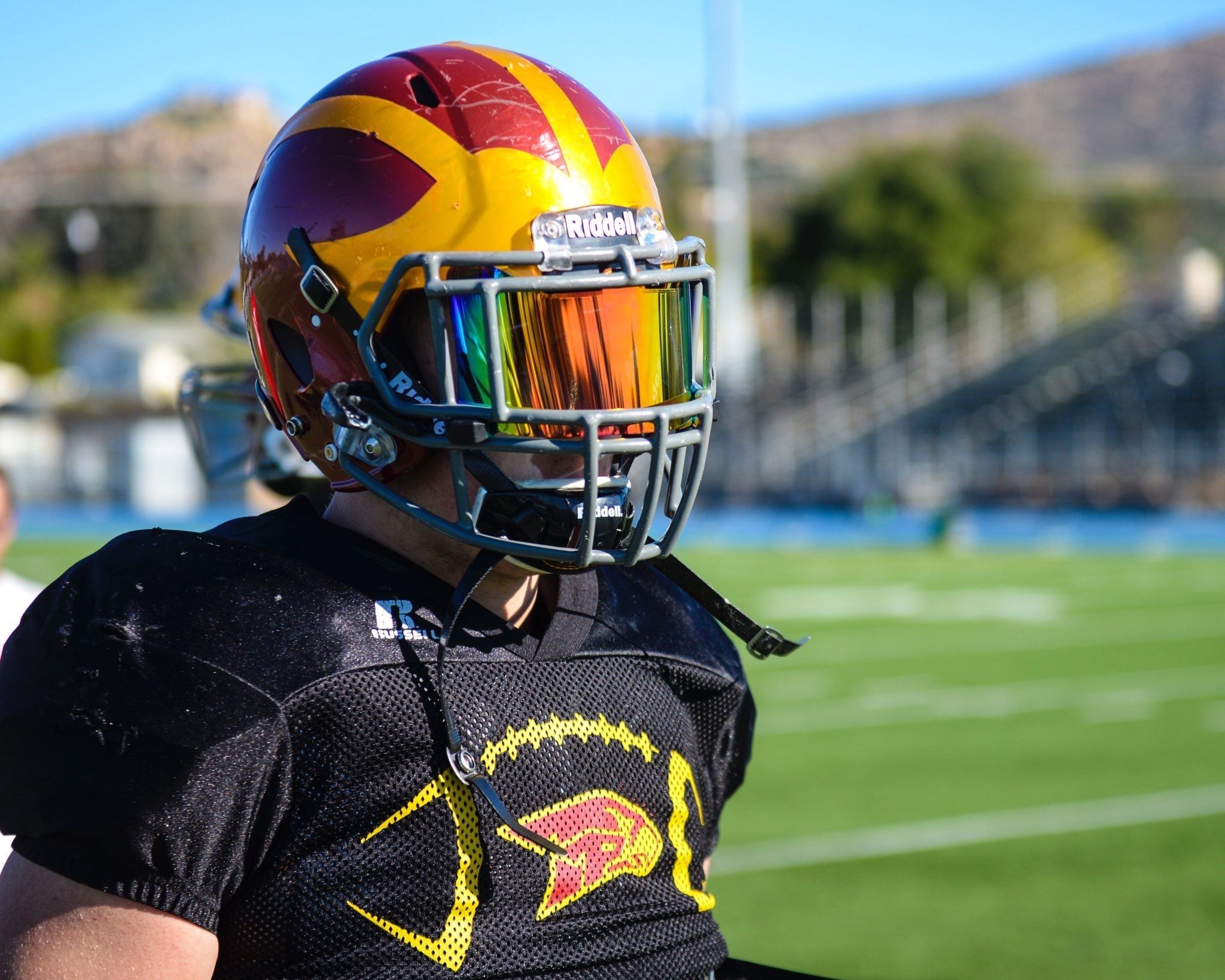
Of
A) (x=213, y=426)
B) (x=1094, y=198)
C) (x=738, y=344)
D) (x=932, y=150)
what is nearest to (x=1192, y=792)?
(x=213, y=426)

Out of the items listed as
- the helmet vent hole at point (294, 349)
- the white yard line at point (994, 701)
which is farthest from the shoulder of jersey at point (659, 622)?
the white yard line at point (994, 701)

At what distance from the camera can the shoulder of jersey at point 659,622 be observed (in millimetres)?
1638

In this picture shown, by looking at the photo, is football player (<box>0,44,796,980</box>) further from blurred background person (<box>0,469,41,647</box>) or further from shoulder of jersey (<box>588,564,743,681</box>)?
blurred background person (<box>0,469,41,647</box>)

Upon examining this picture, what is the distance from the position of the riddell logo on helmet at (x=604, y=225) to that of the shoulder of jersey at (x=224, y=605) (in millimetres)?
388

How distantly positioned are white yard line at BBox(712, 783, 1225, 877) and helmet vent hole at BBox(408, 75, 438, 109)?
4.25m

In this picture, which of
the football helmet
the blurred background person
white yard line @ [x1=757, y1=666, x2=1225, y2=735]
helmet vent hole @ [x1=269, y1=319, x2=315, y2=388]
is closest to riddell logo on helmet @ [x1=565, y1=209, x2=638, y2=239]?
helmet vent hole @ [x1=269, y1=319, x2=315, y2=388]

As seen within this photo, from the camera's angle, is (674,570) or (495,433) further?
(674,570)

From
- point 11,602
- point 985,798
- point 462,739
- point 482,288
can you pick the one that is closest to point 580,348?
point 482,288

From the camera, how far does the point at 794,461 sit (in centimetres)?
2428

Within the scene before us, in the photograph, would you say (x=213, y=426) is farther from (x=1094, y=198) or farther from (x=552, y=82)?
(x=1094, y=198)

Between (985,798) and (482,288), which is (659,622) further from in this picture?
(985,798)

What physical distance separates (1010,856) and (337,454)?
15.3 feet

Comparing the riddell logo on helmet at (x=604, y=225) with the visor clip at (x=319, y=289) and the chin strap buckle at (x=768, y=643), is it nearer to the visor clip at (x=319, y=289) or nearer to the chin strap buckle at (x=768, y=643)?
the visor clip at (x=319, y=289)

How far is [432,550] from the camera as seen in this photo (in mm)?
1536
